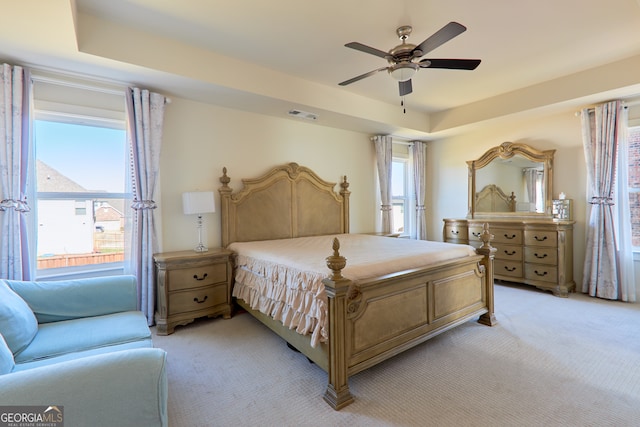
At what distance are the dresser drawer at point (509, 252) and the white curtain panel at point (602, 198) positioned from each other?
794mm

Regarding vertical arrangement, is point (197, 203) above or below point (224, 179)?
below

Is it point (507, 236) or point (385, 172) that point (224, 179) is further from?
point (507, 236)

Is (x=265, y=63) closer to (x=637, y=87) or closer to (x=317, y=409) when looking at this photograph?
(x=317, y=409)

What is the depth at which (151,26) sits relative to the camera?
2680 millimetres

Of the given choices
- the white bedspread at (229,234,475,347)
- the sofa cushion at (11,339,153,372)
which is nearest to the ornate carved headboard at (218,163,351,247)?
the white bedspread at (229,234,475,347)

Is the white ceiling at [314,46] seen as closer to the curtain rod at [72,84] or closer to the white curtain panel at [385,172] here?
the curtain rod at [72,84]

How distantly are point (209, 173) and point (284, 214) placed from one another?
3.93 feet

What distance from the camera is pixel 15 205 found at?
2619 mm

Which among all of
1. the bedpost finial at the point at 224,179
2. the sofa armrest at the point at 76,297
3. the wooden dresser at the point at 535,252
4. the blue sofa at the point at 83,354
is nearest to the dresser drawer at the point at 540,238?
the wooden dresser at the point at 535,252


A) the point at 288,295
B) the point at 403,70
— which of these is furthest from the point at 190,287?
the point at 403,70

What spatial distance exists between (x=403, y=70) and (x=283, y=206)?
251 centimetres

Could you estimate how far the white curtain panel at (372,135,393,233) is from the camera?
542 cm

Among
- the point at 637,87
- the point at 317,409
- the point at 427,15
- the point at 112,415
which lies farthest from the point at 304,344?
the point at 637,87

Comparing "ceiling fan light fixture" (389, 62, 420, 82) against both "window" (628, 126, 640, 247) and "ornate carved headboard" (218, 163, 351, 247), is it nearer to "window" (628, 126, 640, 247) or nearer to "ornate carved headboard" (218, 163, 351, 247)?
"ornate carved headboard" (218, 163, 351, 247)
